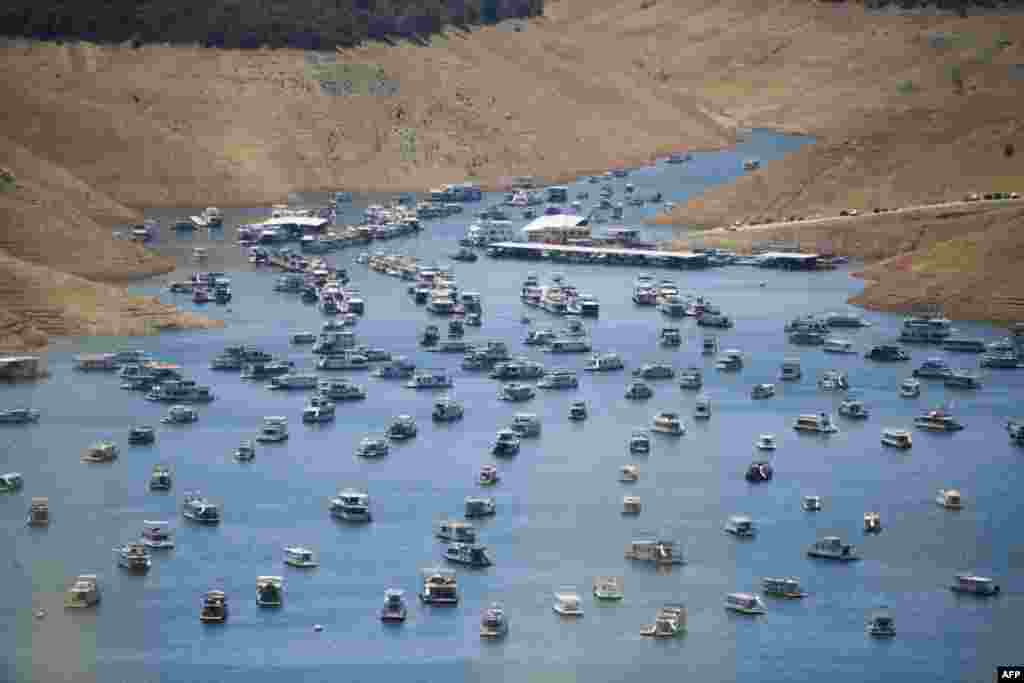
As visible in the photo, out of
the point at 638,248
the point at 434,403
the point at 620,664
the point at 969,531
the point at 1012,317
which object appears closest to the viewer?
the point at 620,664

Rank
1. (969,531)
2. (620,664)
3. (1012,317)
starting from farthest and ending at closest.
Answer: (1012,317) < (969,531) < (620,664)

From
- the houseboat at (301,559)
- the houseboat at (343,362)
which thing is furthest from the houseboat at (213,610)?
the houseboat at (343,362)

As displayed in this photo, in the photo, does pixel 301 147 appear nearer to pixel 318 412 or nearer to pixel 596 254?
pixel 596 254

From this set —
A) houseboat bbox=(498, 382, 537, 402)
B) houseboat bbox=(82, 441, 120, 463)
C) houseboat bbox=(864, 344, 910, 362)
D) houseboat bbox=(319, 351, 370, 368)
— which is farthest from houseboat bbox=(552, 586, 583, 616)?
houseboat bbox=(864, 344, 910, 362)

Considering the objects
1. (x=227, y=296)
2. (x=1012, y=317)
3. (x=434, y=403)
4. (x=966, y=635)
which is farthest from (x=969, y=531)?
(x=227, y=296)

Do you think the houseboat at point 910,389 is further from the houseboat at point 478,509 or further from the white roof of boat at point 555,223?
the white roof of boat at point 555,223

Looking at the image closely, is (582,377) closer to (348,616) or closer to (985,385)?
(985,385)

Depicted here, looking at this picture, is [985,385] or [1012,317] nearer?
[985,385]
